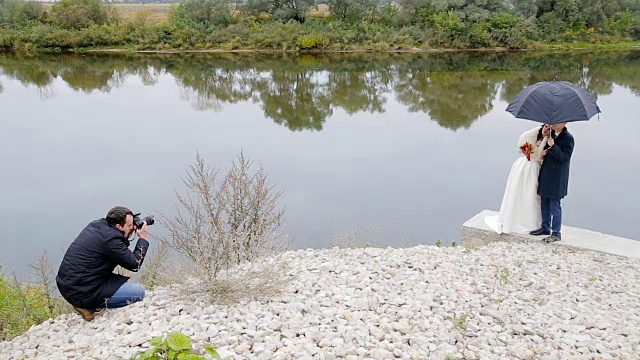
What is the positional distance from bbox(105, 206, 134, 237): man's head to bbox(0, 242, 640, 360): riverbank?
64 cm

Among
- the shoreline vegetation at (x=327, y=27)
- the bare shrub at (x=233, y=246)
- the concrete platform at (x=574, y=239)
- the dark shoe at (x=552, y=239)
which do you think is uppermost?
the shoreline vegetation at (x=327, y=27)

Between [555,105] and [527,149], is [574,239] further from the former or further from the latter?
[555,105]

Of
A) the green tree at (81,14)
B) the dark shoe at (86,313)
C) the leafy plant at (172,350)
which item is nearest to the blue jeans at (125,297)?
the dark shoe at (86,313)

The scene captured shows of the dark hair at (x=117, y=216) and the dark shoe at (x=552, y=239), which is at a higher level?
the dark hair at (x=117, y=216)

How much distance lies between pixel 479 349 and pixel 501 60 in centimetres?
3312

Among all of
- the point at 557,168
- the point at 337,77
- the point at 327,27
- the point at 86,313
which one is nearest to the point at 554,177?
the point at 557,168

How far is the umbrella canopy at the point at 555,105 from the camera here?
561 centimetres

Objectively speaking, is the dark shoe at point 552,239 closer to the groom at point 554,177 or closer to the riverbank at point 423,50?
the groom at point 554,177

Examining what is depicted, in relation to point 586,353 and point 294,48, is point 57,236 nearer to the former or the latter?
point 586,353

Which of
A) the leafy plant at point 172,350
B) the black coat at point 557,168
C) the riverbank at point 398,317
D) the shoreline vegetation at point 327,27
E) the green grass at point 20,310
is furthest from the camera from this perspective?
the shoreline vegetation at point 327,27

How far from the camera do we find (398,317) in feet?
13.7

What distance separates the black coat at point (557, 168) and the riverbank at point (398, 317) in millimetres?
861

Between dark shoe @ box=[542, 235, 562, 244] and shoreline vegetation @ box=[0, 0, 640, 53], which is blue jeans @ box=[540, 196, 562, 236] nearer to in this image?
dark shoe @ box=[542, 235, 562, 244]

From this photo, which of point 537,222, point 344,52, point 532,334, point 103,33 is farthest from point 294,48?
point 532,334
